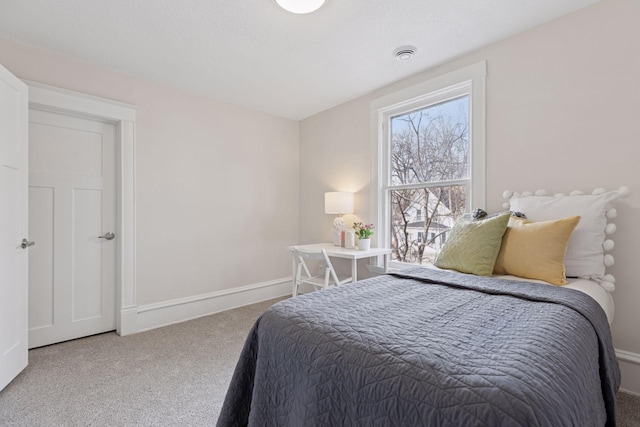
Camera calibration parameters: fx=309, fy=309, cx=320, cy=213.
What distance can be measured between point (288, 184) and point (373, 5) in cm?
247

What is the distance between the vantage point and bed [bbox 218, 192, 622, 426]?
2.41ft

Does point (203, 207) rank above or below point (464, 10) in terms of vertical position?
below

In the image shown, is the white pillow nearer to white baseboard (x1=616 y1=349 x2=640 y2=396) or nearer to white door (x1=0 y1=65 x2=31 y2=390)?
white baseboard (x1=616 y1=349 x2=640 y2=396)

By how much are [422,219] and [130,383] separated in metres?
2.61

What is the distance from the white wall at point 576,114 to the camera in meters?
1.81

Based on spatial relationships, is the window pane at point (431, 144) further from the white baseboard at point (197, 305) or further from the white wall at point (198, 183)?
the white baseboard at point (197, 305)

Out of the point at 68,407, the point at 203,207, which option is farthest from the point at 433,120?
the point at 68,407

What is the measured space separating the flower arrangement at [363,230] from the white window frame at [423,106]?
14 cm

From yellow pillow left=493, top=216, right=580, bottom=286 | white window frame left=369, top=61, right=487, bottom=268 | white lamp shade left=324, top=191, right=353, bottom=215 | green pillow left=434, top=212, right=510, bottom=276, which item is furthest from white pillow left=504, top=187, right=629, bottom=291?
white lamp shade left=324, top=191, right=353, bottom=215

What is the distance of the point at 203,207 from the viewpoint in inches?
130

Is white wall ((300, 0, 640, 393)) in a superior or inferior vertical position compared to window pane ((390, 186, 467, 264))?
superior

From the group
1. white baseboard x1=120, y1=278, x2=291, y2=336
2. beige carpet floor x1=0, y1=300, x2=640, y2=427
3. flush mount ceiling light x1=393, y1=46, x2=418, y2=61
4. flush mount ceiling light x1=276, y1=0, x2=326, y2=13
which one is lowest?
beige carpet floor x1=0, y1=300, x2=640, y2=427

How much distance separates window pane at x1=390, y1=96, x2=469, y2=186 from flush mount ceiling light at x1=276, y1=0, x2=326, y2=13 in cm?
149

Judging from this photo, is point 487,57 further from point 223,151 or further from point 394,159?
point 223,151
